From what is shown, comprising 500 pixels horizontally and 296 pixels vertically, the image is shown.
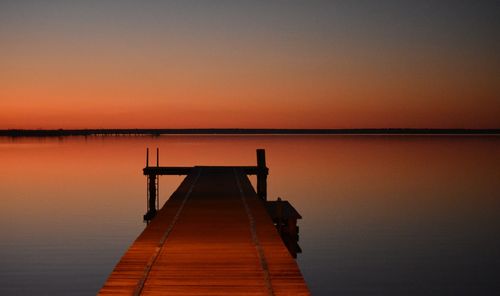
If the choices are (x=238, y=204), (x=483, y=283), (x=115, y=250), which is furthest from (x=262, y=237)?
(x=115, y=250)

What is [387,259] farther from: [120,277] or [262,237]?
[120,277]

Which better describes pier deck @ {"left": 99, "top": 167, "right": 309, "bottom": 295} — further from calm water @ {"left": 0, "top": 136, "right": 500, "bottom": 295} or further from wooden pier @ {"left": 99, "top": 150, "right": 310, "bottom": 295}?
calm water @ {"left": 0, "top": 136, "right": 500, "bottom": 295}

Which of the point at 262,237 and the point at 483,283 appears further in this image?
the point at 483,283

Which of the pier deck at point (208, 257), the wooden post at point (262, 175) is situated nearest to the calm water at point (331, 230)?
the wooden post at point (262, 175)

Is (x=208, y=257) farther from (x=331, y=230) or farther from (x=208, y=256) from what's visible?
(x=331, y=230)

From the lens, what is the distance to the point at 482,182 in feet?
155

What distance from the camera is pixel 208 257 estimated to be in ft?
37.0

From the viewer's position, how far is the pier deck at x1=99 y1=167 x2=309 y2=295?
360 inches

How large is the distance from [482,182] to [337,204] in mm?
18671

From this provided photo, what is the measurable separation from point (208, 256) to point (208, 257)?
9cm

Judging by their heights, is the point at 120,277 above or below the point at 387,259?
above

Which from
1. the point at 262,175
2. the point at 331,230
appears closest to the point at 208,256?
the point at 331,230

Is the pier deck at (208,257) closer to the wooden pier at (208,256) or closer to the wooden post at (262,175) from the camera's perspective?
the wooden pier at (208,256)

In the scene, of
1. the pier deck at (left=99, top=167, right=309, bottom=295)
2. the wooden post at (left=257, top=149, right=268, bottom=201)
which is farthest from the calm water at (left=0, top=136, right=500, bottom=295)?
the pier deck at (left=99, top=167, right=309, bottom=295)
